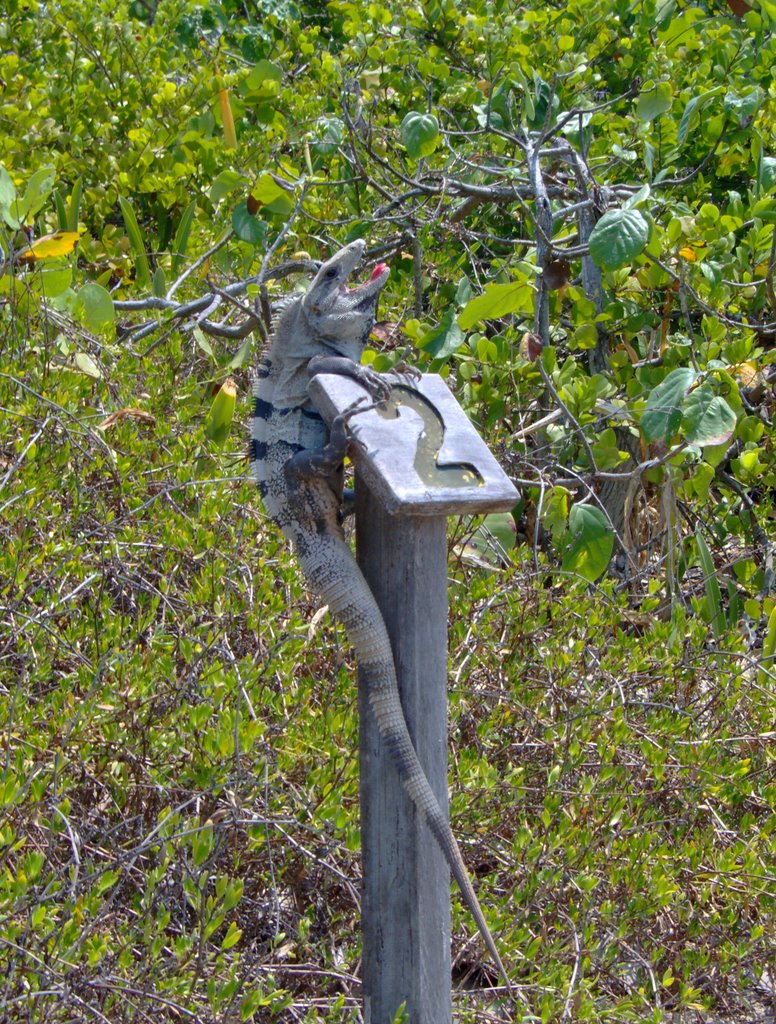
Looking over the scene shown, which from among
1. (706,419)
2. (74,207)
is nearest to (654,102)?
(706,419)

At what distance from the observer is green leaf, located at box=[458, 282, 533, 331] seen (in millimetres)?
3357

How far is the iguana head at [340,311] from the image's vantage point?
7.98 feet

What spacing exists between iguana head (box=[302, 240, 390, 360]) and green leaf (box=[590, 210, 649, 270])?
1193 mm

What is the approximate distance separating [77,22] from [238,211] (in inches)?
118

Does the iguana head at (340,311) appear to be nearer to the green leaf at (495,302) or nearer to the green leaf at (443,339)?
the green leaf at (495,302)

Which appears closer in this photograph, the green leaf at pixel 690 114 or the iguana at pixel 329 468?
the iguana at pixel 329 468

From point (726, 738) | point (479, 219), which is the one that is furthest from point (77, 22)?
point (726, 738)

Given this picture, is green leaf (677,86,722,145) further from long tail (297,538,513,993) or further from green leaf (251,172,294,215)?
long tail (297,538,513,993)

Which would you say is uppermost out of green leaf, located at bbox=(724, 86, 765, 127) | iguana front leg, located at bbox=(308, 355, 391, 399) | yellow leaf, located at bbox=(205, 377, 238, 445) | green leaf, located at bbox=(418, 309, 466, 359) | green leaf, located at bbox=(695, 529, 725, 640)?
green leaf, located at bbox=(724, 86, 765, 127)

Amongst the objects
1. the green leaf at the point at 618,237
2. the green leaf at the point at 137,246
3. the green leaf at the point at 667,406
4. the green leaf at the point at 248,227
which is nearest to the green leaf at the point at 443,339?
the green leaf at the point at 618,237

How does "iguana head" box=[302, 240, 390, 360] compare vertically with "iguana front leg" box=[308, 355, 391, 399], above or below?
above

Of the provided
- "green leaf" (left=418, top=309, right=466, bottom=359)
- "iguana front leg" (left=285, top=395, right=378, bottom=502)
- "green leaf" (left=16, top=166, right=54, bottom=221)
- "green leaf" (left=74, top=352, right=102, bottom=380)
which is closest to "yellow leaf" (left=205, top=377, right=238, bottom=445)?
"green leaf" (left=74, top=352, right=102, bottom=380)

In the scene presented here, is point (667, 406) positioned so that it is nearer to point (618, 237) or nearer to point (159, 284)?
point (618, 237)

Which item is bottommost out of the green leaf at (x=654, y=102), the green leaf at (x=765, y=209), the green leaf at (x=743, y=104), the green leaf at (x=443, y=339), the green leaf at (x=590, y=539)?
the green leaf at (x=590, y=539)
